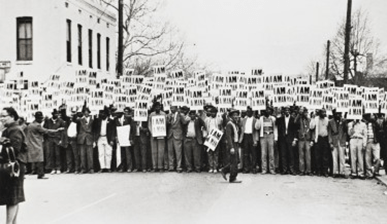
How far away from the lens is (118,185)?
54.4 feet

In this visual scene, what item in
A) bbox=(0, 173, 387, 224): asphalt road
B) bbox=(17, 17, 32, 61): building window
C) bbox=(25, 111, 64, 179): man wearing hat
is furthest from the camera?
bbox=(17, 17, 32, 61): building window

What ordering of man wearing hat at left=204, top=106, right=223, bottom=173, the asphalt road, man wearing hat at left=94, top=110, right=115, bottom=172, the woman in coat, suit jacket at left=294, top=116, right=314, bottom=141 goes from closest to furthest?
the woman in coat < the asphalt road < suit jacket at left=294, top=116, right=314, bottom=141 < man wearing hat at left=204, top=106, right=223, bottom=173 < man wearing hat at left=94, top=110, right=115, bottom=172

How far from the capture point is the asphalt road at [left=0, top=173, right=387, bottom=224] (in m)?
11.8

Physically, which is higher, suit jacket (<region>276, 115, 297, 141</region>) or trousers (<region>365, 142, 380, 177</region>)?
suit jacket (<region>276, 115, 297, 141</region>)

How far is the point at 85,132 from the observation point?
20.6 meters

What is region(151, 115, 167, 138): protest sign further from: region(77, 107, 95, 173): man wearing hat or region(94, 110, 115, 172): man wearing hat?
region(77, 107, 95, 173): man wearing hat

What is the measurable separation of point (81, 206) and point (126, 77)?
381 inches

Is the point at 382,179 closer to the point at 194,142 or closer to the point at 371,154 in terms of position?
the point at 371,154

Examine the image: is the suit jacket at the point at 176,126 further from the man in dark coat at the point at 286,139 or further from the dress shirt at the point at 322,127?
the dress shirt at the point at 322,127

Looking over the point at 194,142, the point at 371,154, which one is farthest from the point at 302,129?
the point at 194,142

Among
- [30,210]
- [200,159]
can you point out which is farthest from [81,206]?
[200,159]

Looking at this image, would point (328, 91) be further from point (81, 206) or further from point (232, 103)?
point (81, 206)

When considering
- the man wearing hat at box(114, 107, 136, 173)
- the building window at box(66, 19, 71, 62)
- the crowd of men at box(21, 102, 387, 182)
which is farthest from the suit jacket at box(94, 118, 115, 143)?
the building window at box(66, 19, 71, 62)

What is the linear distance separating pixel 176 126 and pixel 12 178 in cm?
1064
